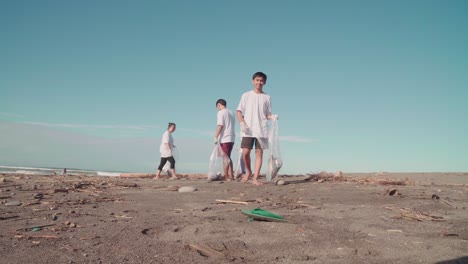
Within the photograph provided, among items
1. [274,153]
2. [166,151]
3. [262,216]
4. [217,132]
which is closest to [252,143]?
[274,153]

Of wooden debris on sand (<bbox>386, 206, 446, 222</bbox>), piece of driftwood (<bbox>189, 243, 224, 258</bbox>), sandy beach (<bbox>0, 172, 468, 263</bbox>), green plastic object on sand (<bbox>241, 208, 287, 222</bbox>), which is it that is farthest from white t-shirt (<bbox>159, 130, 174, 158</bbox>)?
piece of driftwood (<bbox>189, 243, 224, 258</bbox>)

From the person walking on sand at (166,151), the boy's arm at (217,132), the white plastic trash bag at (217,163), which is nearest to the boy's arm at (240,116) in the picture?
the boy's arm at (217,132)

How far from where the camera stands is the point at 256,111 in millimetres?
7582

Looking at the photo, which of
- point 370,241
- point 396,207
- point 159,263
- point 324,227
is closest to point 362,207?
point 396,207

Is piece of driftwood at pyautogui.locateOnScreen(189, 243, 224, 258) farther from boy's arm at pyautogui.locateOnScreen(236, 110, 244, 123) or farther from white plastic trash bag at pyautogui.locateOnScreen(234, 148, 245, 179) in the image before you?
white plastic trash bag at pyautogui.locateOnScreen(234, 148, 245, 179)

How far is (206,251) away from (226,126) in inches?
269

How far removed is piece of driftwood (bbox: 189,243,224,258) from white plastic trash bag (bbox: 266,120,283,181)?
498 centimetres

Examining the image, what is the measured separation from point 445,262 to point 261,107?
555cm

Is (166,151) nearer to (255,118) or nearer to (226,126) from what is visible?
(226,126)

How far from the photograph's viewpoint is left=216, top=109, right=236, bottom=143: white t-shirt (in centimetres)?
921

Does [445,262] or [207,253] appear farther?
[207,253]

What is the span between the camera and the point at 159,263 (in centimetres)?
235

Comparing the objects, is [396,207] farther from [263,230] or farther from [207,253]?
[207,253]

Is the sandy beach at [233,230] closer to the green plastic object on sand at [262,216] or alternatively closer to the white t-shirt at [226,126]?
the green plastic object on sand at [262,216]
